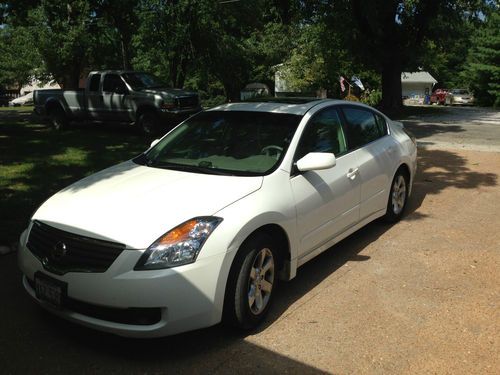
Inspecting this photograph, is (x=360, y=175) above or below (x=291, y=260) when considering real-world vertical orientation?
above

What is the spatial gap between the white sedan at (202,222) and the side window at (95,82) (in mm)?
10817

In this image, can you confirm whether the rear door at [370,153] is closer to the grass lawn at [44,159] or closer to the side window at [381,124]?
the side window at [381,124]

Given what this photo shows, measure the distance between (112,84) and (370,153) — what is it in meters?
10.9

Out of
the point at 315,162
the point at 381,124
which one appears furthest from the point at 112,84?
the point at 315,162

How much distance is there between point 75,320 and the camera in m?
3.16

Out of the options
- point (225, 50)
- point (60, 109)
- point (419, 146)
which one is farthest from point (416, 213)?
point (225, 50)

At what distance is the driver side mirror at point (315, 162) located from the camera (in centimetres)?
389

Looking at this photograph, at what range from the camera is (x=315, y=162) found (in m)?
3.90

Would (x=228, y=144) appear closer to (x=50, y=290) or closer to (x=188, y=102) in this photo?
(x=50, y=290)

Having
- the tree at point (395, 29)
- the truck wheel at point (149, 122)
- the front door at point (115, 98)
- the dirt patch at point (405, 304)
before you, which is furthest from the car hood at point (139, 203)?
the tree at point (395, 29)

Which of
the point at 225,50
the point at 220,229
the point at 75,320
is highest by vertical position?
the point at 225,50

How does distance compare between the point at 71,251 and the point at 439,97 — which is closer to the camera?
the point at 71,251

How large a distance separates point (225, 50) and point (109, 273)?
2352cm

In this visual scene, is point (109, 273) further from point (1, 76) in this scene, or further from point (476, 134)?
point (1, 76)
